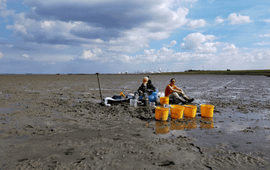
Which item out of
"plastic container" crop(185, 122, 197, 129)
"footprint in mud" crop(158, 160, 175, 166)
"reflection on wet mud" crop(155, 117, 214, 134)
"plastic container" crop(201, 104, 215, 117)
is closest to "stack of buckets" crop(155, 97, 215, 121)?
"plastic container" crop(201, 104, 215, 117)

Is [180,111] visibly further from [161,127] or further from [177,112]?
[161,127]

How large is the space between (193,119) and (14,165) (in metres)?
6.79

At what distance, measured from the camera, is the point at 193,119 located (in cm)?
777

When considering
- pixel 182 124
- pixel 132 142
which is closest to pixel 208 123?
pixel 182 124

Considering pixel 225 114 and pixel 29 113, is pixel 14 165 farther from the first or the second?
pixel 225 114

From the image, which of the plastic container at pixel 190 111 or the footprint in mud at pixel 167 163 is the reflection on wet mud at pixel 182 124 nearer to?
the plastic container at pixel 190 111

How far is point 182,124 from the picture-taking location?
23.0 feet

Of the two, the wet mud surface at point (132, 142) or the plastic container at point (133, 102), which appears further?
the plastic container at point (133, 102)

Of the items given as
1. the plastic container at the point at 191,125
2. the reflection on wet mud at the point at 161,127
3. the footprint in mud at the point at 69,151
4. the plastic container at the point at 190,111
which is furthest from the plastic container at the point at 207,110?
the footprint in mud at the point at 69,151

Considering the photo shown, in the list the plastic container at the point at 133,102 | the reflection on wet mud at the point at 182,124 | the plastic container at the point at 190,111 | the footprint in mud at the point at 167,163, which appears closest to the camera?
the footprint in mud at the point at 167,163

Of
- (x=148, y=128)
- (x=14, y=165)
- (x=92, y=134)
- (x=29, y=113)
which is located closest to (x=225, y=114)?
(x=148, y=128)

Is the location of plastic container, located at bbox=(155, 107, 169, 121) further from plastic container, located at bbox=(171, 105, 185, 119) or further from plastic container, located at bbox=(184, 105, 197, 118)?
plastic container, located at bbox=(184, 105, 197, 118)

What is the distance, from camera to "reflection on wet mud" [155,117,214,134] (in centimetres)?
652

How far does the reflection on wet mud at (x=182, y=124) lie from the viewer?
6.52m
